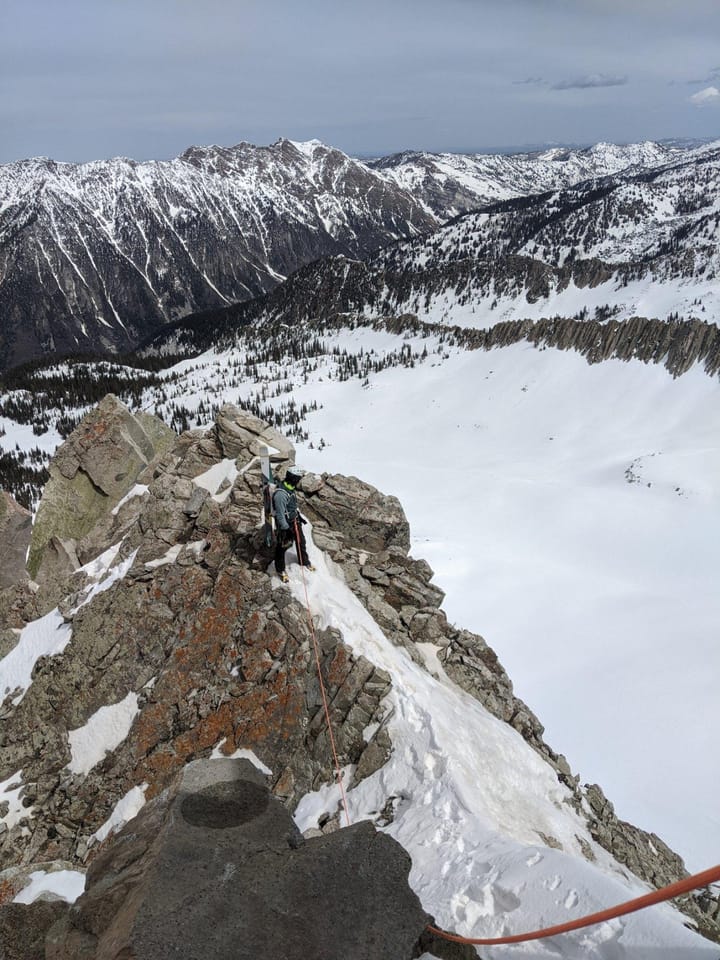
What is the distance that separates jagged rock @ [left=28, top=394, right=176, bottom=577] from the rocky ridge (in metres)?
8.17

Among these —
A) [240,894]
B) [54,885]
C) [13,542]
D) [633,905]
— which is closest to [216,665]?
[54,885]

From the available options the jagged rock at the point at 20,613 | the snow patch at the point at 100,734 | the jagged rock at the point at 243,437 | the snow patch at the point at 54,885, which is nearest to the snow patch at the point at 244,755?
the snow patch at the point at 100,734

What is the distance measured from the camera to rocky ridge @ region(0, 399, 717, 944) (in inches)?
430

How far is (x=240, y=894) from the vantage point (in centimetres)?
497

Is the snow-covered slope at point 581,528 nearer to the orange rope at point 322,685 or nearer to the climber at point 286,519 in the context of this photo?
the orange rope at point 322,685

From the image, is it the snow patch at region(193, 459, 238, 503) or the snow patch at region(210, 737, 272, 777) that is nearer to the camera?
the snow patch at region(210, 737, 272, 777)

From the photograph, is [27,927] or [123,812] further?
[123,812]

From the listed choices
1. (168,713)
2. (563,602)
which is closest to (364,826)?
(168,713)

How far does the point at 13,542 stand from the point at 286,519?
24.3 meters

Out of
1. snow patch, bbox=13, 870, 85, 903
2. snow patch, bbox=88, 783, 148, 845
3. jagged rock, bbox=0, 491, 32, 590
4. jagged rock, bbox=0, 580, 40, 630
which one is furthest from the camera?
jagged rock, bbox=0, 491, 32, 590

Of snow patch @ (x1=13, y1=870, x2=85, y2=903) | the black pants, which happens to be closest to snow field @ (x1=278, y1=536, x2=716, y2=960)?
the black pants

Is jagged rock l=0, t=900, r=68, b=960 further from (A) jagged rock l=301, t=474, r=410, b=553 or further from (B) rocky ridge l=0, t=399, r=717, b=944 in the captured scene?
(A) jagged rock l=301, t=474, r=410, b=553

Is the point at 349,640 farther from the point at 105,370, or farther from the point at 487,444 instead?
the point at 105,370

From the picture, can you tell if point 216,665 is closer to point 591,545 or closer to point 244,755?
point 244,755
